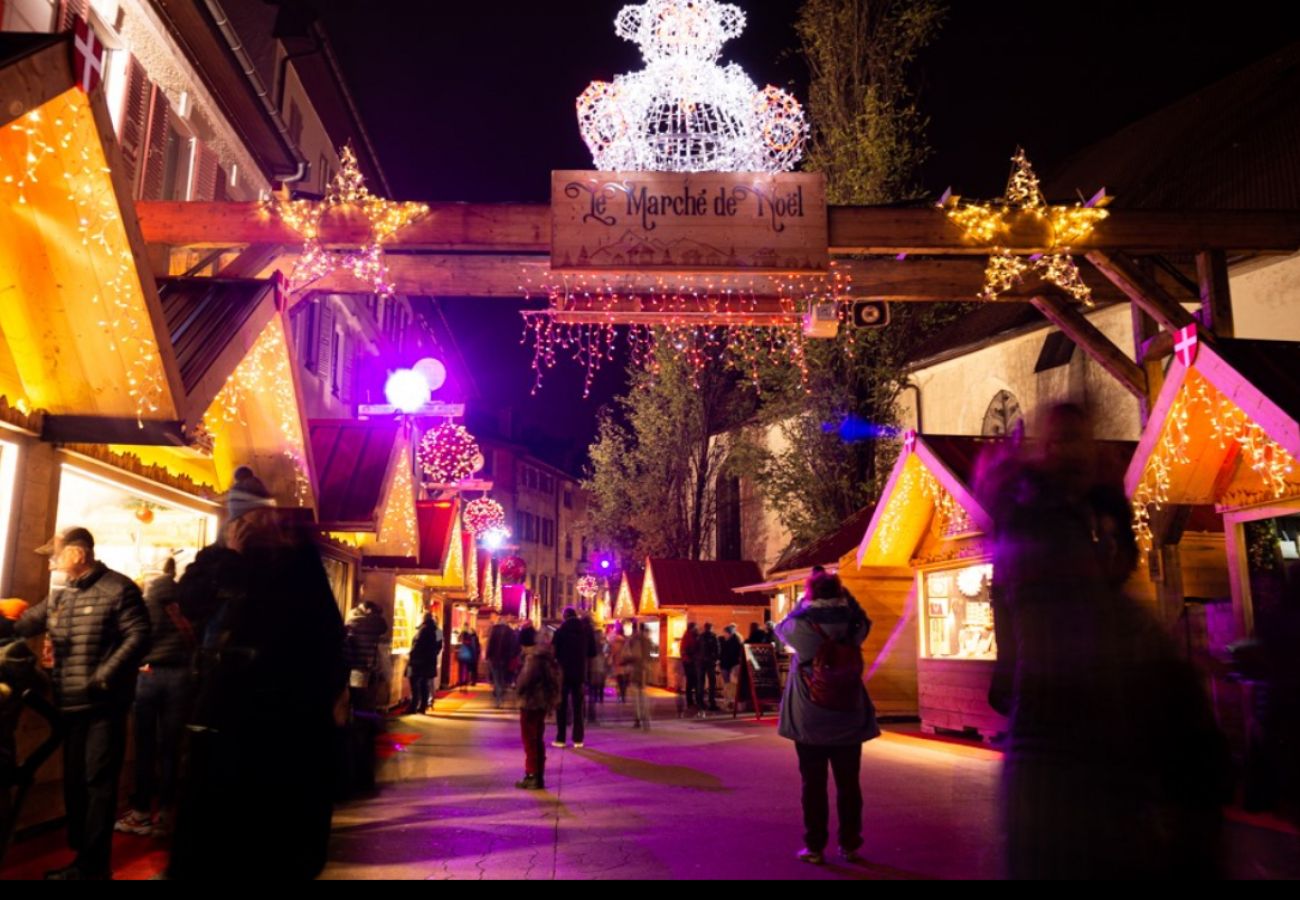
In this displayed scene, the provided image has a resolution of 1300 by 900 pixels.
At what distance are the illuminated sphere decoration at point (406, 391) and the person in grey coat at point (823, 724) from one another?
45.3 feet

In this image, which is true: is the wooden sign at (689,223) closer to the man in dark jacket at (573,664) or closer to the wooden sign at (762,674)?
the man in dark jacket at (573,664)

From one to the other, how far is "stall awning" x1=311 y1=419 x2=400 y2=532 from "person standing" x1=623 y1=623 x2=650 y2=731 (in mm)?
6990

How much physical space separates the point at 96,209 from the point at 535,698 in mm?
6021

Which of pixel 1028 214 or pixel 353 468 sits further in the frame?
pixel 353 468

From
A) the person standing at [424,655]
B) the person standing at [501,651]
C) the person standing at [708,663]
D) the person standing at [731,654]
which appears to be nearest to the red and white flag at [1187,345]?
the person standing at [424,655]

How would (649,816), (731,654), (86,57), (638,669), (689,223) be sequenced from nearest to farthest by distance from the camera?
1. (86,57)
2. (649,816)
3. (689,223)
4. (638,669)
5. (731,654)

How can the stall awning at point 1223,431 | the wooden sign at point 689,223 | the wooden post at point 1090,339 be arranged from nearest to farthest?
the stall awning at point 1223,431
the wooden sign at point 689,223
the wooden post at point 1090,339

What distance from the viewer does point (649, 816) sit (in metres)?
7.96

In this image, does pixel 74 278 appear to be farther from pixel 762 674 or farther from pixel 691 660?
pixel 691 660

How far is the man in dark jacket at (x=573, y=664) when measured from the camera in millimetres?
14273

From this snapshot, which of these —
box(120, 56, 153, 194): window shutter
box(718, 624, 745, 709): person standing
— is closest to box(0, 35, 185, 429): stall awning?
box(120, 56, 153, 194): window shutter

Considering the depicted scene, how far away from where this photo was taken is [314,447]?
14.3m

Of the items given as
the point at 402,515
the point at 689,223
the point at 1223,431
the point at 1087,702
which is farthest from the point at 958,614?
the point at 1087,702

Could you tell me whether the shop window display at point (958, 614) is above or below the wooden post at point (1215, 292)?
below
